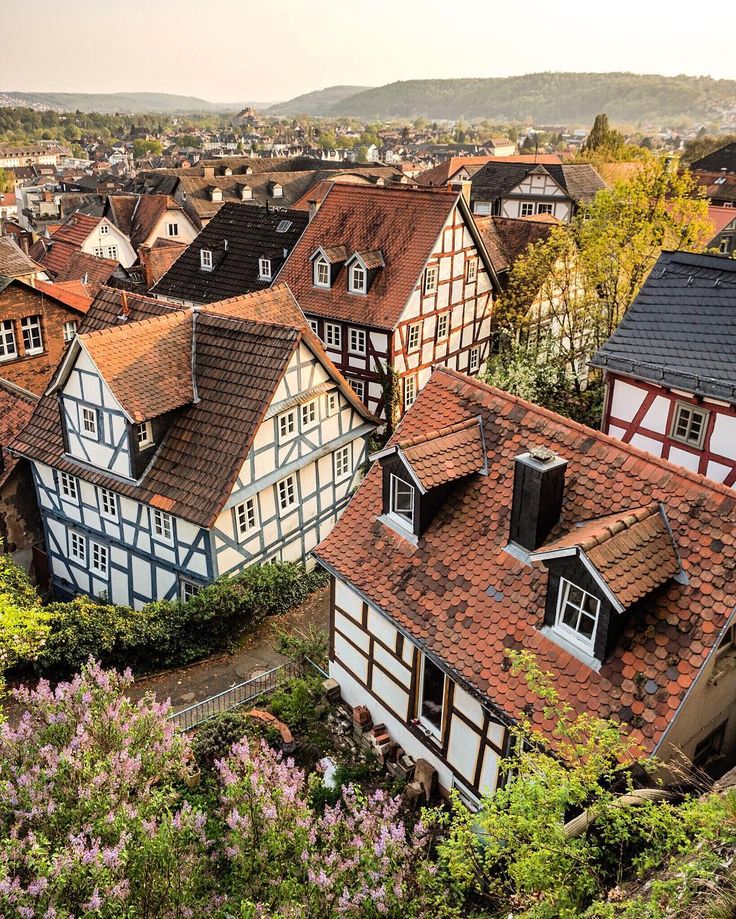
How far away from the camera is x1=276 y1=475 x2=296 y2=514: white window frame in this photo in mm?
23250

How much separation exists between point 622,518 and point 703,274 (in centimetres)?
1383

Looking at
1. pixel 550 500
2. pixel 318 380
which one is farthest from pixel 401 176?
pixel 550 500

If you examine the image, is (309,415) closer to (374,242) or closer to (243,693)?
(243,693)

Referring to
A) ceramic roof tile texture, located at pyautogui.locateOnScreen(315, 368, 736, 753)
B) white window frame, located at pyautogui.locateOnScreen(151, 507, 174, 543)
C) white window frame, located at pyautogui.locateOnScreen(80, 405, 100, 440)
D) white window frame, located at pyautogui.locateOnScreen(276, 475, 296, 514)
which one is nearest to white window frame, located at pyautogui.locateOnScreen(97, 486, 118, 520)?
white window frame, located at pyautogui.locateOnScreen(151, 507, 174, 543)

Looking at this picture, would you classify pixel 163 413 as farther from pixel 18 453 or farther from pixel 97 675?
pixel 97 675

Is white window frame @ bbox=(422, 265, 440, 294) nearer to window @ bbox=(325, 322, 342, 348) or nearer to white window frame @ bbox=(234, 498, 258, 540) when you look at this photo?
window @ bbox=(325, 322, 342, 348)

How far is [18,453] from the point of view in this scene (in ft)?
78.5

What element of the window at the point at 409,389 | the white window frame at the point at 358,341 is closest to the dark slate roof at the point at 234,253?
the white window frame at the point at 358,341

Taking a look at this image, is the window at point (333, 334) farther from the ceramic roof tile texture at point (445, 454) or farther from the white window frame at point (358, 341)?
the ceramic roof tile texture at point (445, 454)

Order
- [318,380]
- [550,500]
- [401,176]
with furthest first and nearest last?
[401,176], [318,380], [550,500]

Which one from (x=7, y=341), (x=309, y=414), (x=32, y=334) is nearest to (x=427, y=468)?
(x=309, y=414)

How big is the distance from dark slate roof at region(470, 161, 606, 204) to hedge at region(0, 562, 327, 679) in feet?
140

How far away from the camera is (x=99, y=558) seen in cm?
2402

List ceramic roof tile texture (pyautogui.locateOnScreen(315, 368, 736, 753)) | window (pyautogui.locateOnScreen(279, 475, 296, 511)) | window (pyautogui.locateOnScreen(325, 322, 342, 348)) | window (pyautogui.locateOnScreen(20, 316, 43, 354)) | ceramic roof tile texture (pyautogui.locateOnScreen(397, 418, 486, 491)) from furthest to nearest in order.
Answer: window (pyautogui.locateOnScreen(325, 322, 342, 348)) → window (pyautogui.locateOnScreen(20, 316, 43, 354)) → window (pyautogui.locateOnScreen(279, 475, 296, 511)) → ceramic roof tile texture (pyautogui.locateOnScreen(397, 418, 486, 491)) → ceramic roof tile texture (pyautogui.locateOnScreen(315, 368, 736, 753))
